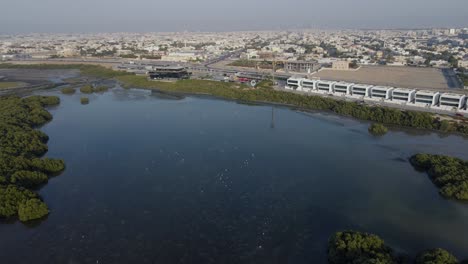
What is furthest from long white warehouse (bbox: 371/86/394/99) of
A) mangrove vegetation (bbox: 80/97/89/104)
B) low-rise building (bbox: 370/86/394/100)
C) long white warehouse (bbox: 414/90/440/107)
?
mangrove vegetation (bbox: 80/97/89/104)

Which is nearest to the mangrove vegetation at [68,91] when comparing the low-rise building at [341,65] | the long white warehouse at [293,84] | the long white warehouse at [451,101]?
the long white warehouse at [293,84]

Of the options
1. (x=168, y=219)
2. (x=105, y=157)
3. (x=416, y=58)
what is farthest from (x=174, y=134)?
(x=416, y=58)

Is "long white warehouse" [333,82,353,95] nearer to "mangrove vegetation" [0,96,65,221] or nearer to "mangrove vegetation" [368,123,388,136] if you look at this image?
"mangrove vegetation" [368,123,388,136]

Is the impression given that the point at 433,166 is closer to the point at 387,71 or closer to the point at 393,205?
the point at 393,205

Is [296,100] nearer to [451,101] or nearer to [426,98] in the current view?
[426,98]

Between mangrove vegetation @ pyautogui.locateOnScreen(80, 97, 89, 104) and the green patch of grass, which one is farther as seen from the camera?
the green patch of grass

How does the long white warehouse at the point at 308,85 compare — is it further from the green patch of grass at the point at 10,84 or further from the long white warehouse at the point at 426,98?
the green patch of grass at the point at 10,84
